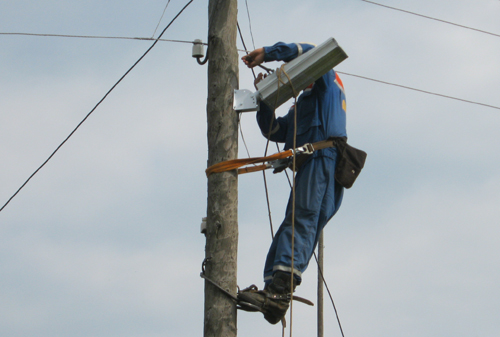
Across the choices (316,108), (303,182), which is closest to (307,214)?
(303,182)

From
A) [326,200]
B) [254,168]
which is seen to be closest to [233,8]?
[254,168]

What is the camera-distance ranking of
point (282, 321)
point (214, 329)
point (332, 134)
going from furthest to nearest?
point (332, 134) < point (282, 321) < point (214, 329)

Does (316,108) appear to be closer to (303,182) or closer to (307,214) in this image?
(303,182)

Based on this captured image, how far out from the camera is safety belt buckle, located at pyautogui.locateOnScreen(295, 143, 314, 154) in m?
4.72

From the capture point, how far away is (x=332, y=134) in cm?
493

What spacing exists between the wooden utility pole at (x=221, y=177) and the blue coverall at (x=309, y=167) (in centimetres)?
29

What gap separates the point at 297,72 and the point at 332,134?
494 millimetres

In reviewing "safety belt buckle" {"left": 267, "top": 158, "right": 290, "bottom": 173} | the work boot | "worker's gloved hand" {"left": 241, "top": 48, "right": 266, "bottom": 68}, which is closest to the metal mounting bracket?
"worker's gloved hand" {"left": 241, "top": 48, "right": 266, "bottom": 68}

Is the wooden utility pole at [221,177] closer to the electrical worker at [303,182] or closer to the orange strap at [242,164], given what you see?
the orange strap at [242,164]

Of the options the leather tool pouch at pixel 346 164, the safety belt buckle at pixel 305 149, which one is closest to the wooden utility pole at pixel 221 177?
the safety belt buckle at pixel 305 149

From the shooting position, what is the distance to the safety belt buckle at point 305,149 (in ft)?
15.5

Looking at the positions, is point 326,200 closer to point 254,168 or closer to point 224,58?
point 254,168

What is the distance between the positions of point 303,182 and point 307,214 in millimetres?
239

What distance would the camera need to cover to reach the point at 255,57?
4898mm
